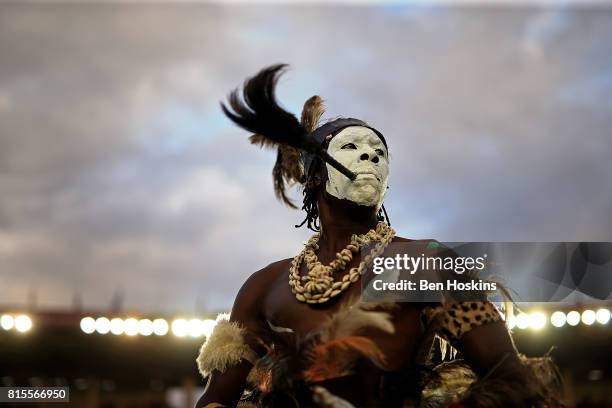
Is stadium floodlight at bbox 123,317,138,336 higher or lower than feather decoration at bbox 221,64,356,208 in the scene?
higher

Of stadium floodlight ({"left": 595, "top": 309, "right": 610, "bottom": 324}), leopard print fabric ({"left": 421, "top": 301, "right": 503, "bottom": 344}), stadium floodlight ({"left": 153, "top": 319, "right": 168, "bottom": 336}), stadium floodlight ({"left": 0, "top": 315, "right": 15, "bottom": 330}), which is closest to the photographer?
leopard print fabric ({"left": 421, "top": 301, "right": 503, "bottom": 344})

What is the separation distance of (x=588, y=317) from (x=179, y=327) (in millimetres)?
5917

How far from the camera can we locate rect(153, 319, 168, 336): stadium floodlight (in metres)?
11.9

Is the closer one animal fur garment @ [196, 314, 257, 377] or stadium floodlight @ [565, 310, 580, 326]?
animal fur garment @ [196, 314, 257, 377]

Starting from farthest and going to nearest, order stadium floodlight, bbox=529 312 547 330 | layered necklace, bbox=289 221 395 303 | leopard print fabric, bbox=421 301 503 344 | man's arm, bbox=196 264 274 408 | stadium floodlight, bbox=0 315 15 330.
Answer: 1. stadium floodlight, bbox=0 315 15 330
2. stadium floodlight, bbox=529 312 547 330
3. man's arm, bbox=196 264 274 408
4. layered necklace, bbox=289 221 395 303
5. leopard print fabric, bbox=421 301 503 344

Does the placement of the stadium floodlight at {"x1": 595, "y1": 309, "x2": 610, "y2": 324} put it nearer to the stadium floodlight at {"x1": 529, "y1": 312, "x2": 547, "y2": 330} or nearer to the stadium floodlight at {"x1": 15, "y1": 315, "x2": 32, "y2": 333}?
the stadium floodlight at {"x1": 529, "y1": 312, "x2": 547, "y2": 330}

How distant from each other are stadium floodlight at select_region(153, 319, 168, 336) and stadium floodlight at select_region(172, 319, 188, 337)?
0.14m

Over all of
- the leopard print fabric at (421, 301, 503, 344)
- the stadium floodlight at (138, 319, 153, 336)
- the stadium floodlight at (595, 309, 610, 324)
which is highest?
the stadium floodlight at (138, 319, 153, 336)

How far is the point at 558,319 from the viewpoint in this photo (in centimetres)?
1121

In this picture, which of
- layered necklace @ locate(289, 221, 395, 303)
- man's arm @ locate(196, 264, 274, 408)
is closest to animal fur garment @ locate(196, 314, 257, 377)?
man's arm @ locate(196, 264, 274, 408)

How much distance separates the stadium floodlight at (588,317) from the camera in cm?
1115

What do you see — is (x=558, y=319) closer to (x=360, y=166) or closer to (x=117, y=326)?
(x=117, y=326)

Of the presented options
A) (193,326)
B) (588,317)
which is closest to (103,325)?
(193,326)

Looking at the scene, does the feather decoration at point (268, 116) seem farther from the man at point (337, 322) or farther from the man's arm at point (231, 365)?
the man's arm at point (231, 365)
